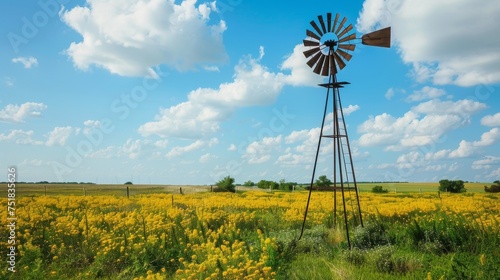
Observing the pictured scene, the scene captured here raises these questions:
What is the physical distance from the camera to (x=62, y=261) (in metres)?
8.23

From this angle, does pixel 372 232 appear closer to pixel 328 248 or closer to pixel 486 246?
pixel 328 248

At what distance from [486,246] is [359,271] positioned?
3557 mm

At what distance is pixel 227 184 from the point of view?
46.4 meters

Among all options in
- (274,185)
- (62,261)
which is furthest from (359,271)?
(274,185)

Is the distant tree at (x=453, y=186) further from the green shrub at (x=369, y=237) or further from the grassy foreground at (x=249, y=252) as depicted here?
the green shrub at (x=369, y=237)

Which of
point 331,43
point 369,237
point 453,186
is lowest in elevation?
point 369,237

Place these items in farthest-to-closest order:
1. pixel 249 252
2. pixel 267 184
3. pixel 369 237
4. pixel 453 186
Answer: pixel 267 184
pixel 453 186
pixel 369 237
pixel 249 252

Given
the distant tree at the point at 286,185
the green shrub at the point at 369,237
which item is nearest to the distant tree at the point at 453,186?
the distant tree at the point at 286,185

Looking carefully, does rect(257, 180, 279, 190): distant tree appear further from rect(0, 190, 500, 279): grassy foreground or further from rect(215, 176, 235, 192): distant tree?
rect(0, 190, 500, 279): grassy foreground

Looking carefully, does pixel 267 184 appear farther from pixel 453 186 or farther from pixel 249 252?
pixel 249 252

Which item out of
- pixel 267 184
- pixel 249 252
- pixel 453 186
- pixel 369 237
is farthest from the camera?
pixel 267 184

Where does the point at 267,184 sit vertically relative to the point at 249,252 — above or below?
above

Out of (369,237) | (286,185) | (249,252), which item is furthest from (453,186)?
Result: (249,252)

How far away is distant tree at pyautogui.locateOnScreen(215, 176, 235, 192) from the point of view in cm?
4622
